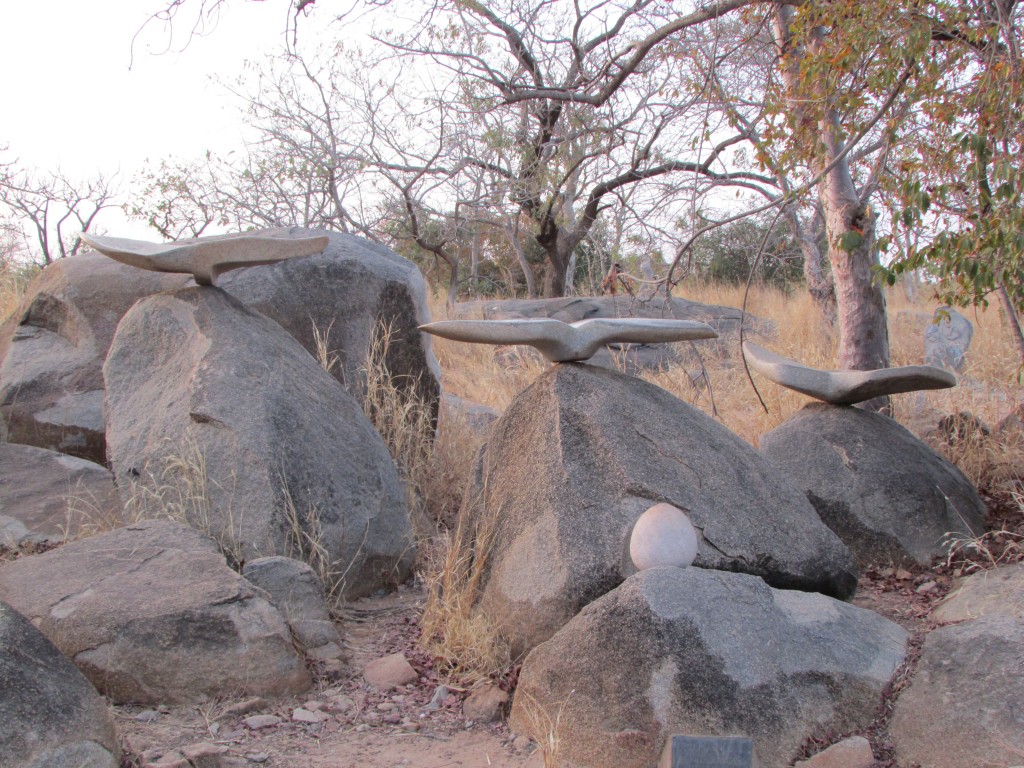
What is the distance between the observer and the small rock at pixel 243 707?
2713 mm

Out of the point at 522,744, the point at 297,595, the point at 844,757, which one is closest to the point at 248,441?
the point at 297,595

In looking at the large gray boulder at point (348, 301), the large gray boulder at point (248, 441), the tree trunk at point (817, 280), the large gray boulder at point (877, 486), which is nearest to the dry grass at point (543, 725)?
the large gray boulder at point (248, 441)

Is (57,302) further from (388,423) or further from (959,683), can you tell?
(959,683)

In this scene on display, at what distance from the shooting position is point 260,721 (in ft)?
8.89

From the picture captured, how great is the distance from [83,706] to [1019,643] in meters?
2.50

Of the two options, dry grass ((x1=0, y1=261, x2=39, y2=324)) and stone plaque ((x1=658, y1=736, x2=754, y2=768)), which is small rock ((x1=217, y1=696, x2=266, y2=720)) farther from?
dry grass ((x1=0, y1=261, x2=39, y2=324))

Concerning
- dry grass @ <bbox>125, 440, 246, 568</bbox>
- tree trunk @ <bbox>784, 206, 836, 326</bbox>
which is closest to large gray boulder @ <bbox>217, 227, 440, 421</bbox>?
dry grass @ <bbox>125, 440, 246, 568</bbox>

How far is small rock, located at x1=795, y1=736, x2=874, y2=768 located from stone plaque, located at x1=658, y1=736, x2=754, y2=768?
350 mm

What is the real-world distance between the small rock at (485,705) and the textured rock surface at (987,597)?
1.52 meters

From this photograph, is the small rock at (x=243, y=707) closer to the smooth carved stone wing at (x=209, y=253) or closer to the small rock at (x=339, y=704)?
the small rock at (x=339, y=704)

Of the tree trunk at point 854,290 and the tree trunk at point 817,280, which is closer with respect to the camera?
the tree trunk at point 854,290

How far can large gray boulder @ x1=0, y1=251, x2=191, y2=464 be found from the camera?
4.75 metres

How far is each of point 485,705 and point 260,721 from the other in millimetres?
664

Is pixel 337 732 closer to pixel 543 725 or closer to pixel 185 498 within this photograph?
pixel 543 725
